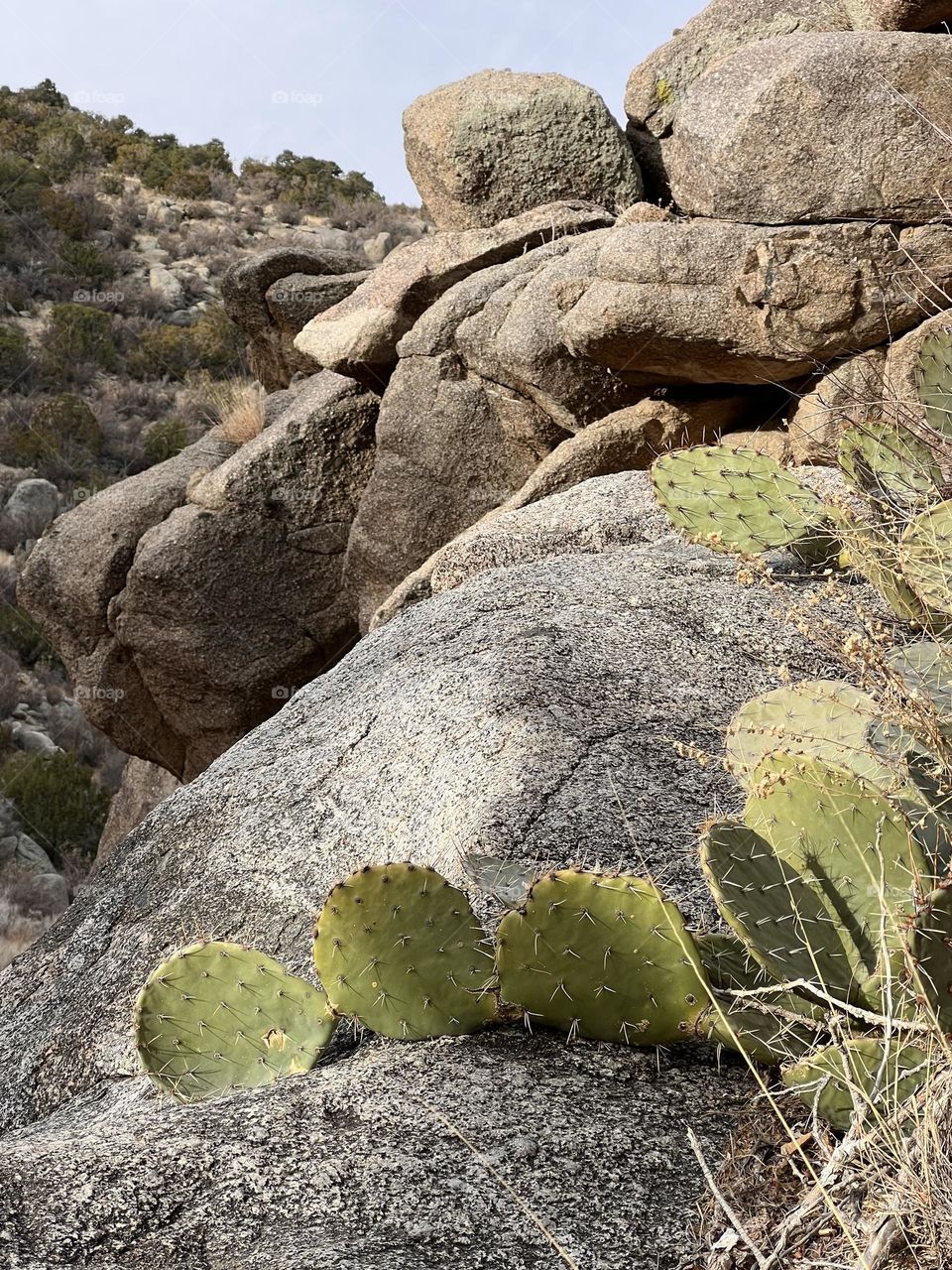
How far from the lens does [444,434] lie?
7.51 meters

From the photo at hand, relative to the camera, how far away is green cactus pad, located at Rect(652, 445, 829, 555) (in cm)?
367

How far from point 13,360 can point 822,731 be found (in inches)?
769

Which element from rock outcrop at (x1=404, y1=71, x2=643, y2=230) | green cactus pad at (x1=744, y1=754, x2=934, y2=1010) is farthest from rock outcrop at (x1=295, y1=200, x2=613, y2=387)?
green cactus pad at (x1=744, y1=754, x2=934, y2=1010)

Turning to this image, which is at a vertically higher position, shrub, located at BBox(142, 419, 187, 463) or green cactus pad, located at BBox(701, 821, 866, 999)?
shrub, located at BBox(142, 419, 187, 463)

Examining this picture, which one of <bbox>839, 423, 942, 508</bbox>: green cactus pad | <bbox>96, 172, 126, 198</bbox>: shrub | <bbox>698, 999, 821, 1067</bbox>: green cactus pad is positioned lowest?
<bbox>698, 999, 821, 1067</bbox>: green cactus pad

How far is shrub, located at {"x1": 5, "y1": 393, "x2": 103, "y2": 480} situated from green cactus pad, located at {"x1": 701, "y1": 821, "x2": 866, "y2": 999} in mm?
17923

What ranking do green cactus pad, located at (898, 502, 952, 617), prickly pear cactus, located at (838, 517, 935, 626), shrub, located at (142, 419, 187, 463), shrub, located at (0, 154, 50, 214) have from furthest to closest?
shrub, located at (0, 154, 50, 214) → shrub, located at (142, 419, 187, 463) → prickly pear cactus, located at (838, 517, 935, 626) → green cactus pad, located at (898, 502, 952, 617)

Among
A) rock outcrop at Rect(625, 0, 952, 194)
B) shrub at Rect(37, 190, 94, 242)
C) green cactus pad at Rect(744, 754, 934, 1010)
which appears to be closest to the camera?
green cactus pad at Rect(744, 754, 934, 1010)

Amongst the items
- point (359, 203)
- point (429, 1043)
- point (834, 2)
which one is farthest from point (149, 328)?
point (429, 1043)

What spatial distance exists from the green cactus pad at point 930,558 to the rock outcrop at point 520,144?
5.22 m

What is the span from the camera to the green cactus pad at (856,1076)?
1.67m

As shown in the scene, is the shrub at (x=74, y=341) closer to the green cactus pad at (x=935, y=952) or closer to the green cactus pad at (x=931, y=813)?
the green cactus pad at (x=931, y=813)

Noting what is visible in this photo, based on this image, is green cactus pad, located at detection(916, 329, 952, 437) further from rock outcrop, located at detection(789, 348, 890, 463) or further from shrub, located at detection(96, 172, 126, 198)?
shrub, located at detection(96, 172, 126, 198)

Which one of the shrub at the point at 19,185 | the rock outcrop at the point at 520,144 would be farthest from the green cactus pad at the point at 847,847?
the shrub at the point at 19,185
